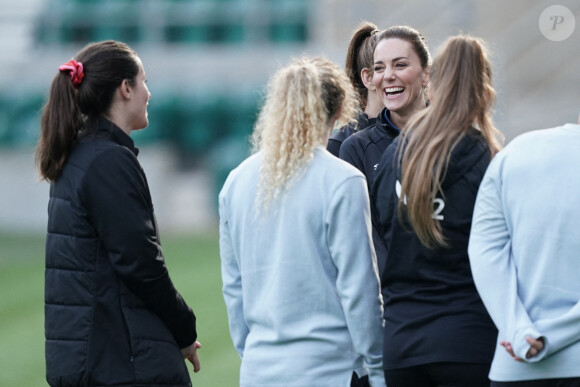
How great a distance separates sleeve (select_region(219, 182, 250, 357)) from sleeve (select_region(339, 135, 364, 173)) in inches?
34.1

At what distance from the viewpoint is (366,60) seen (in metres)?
4.68

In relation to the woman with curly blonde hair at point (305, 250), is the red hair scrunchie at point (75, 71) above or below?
above

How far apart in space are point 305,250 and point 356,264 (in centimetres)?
17

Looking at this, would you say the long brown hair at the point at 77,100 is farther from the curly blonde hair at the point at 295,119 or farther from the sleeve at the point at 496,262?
the sleeve at the point at 496,262

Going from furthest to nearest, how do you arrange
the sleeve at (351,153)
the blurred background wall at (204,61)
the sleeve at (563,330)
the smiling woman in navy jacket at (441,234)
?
the blurred background wall at (204,61), the sleeve at (351,153), the smiling woman in navy jacket at (441,234), the sleeve at (563,330)

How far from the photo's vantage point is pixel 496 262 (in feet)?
9.94

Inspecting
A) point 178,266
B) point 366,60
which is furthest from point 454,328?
point 178,266

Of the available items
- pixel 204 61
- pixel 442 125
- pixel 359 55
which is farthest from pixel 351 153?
pixel 204 61

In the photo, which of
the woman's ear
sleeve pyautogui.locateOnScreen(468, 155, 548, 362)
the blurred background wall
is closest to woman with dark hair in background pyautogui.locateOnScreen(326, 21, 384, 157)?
the woman's ear

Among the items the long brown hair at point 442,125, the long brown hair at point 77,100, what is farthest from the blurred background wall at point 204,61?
the long brown hair at point 442,125

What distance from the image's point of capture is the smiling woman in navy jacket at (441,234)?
3105 mm

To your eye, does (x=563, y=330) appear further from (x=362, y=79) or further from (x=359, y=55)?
(x=359, y=55)

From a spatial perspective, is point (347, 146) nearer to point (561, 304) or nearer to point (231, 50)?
point (561, 304)

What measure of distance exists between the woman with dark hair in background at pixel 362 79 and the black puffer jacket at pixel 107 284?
1385 mm
